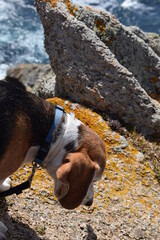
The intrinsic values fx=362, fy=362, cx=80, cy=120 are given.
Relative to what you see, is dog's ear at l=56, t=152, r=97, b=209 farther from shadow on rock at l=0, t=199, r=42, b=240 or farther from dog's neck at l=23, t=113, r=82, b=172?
shadow on rock at l=0, t=199, r=42, b=240

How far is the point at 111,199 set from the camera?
526 cm

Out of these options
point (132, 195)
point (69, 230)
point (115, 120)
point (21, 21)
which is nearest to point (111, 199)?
point (132, 195)

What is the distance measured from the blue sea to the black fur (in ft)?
43.6

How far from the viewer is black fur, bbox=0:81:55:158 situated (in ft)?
12.0

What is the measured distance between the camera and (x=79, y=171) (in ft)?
11.7

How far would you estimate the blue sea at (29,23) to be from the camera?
1850 centimetres

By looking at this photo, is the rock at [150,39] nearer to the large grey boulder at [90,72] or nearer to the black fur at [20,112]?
the large grey boulder at [90,72]

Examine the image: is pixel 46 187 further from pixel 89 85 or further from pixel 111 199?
pixel 89 85

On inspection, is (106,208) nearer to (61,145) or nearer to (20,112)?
(61,145)

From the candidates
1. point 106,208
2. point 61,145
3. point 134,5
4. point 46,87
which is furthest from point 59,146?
point 134,5

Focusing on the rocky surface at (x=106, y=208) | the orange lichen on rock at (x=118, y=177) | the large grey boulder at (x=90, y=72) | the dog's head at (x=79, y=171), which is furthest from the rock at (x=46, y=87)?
the dog's head at (x=79, y=171)

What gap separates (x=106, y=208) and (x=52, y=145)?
1.73m

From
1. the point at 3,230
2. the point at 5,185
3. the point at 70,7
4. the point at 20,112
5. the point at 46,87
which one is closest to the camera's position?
the point at 20,112

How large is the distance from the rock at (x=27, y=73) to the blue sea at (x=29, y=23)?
158cm
